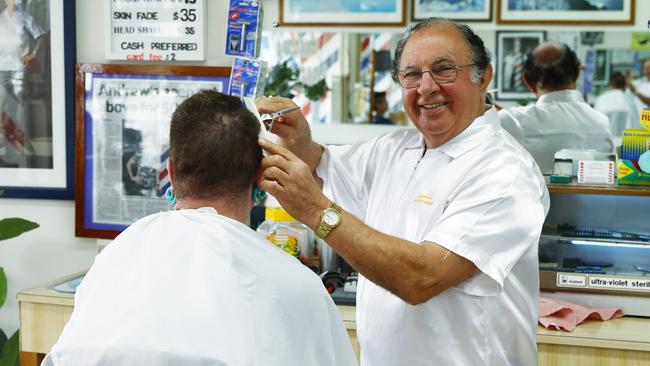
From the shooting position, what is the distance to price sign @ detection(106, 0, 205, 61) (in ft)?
9.73

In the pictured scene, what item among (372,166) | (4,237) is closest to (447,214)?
(372,166)

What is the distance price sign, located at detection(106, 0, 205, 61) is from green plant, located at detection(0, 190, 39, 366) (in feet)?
2.31

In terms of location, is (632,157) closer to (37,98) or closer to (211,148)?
(211,148)

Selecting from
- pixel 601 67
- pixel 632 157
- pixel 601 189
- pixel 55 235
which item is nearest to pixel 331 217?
pixel 601 189

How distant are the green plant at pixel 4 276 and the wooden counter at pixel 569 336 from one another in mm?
215

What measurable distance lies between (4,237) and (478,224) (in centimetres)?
188

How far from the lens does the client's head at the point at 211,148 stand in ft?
5.21

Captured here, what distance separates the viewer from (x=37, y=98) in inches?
124

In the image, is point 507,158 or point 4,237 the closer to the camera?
→ point 507,158

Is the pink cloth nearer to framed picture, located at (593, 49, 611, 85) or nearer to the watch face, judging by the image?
framed picture, located at (593, 49, 611, 85)

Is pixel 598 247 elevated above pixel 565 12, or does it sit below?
below

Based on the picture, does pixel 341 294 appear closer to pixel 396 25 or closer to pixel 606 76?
pixel 396 25

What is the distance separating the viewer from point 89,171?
311 cm

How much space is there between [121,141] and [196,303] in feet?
5.89
